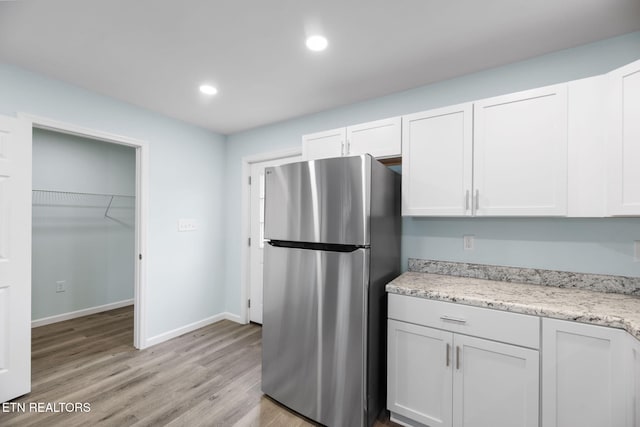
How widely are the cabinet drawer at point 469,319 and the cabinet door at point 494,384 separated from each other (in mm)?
46

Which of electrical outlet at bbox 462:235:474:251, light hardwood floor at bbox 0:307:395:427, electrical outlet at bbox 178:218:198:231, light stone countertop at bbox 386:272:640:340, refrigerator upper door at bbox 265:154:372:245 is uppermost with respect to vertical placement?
refrigerator upper door at bbox 265:154:372:245

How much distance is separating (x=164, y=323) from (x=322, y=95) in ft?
9.28

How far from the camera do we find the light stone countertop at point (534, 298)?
1.28 meters

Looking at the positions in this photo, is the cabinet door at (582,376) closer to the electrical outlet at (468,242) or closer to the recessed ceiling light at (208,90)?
the electrical outlet at (468,242)

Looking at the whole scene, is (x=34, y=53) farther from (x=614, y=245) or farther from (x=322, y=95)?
(x=614, y=245)

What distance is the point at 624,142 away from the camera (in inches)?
55.8

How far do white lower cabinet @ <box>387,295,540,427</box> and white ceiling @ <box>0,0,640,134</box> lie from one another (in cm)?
158

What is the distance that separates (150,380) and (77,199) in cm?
271

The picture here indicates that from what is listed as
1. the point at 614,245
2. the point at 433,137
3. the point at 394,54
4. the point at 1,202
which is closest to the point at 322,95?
the point at 394,54

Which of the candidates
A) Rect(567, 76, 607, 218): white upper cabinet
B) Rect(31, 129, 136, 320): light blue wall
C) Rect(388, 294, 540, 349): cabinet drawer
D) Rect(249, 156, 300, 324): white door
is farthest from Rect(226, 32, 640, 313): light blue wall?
Rect(31, 129, 136, 320): light blue wall

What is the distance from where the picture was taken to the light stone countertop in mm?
1279

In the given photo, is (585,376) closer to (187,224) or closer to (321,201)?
(321,201)

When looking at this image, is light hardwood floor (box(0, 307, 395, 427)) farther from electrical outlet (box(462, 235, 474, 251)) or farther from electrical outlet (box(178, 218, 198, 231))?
electrical outlet (box(462, 235, 474, 251))

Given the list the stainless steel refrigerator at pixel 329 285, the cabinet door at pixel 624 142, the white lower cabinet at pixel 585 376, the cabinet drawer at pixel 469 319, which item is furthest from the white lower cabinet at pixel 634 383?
the stainless steel refrigerator at pixel 329 285
